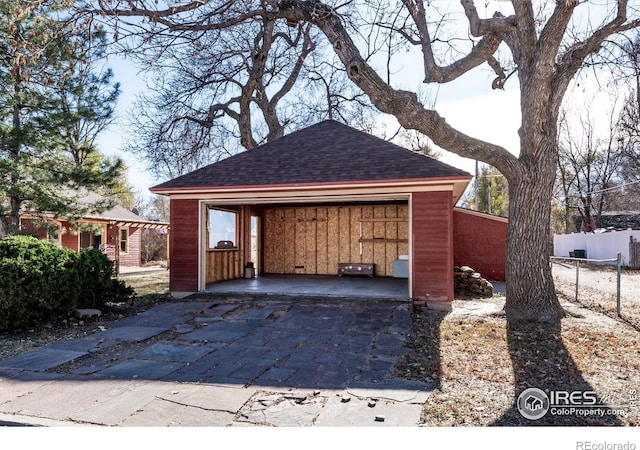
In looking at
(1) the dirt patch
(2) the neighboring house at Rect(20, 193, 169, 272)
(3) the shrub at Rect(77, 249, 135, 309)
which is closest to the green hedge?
(3) the shrub at Rect(77, 249, 135, 309)

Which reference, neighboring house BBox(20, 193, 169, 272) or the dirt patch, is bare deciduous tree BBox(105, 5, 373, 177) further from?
the dirt patch

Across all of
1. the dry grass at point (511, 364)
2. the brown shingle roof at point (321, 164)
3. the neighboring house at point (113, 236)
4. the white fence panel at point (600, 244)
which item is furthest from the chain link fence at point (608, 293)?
the neighboring house at point (113, 236)

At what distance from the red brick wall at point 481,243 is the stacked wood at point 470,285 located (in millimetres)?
3061

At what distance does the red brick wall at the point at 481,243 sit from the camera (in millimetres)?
12805

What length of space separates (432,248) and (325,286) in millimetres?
3039

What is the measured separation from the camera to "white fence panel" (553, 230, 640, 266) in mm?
17828

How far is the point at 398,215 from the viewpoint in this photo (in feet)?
39.7

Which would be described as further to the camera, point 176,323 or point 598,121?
point 598,121

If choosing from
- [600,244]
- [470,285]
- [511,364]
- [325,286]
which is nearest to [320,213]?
[325,286]

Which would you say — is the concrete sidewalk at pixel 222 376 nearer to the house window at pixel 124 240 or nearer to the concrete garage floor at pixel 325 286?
the concrete garage floor at pixel 325 286
